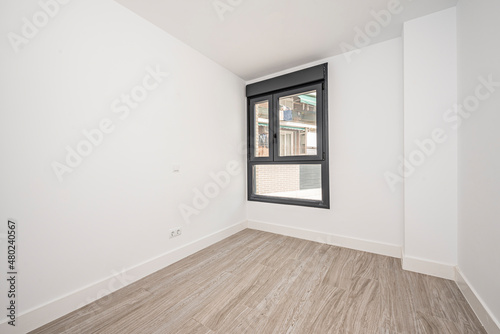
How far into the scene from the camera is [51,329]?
142cm

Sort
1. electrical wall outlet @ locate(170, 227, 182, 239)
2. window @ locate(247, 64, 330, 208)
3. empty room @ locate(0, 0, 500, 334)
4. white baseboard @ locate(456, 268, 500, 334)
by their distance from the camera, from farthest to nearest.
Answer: window @ locate(247, 64, 330, 208) < electrical wall outlet @ locate(170, 227, 182, 239) < empty room @ locate(0, 0, 500, 334) < white baseboard @ locate(456, 268, 500, 334)

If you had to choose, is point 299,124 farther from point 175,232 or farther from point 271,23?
point 175,232

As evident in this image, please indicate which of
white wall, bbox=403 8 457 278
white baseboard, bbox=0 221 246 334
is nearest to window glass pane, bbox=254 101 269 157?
white baseboard, bbox=0 221 246 334

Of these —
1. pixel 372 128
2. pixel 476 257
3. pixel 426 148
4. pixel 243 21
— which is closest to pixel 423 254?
pixel 476 257

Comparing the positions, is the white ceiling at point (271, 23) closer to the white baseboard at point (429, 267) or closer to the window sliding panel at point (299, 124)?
the window sliding panel at point (299, 124)

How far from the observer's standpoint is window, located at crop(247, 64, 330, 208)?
2939mm

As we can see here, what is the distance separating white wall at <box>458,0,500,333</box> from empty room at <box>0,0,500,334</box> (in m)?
0.02

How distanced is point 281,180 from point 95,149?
2977 mm

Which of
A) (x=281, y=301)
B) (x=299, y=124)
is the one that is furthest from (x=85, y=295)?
(x=299, y=124)

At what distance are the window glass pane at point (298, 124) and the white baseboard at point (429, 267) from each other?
1.69 m

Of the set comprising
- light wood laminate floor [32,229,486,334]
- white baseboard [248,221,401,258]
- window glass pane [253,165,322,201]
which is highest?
window glass pane [253,165,322,201]

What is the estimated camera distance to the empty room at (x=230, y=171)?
142 centimetres

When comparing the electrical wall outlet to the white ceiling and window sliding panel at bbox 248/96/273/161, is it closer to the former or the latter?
window sliding panel at bbox 248/96/273/161

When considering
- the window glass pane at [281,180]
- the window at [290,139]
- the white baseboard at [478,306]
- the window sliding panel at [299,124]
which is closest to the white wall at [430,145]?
the white baseboard at [478,306]
